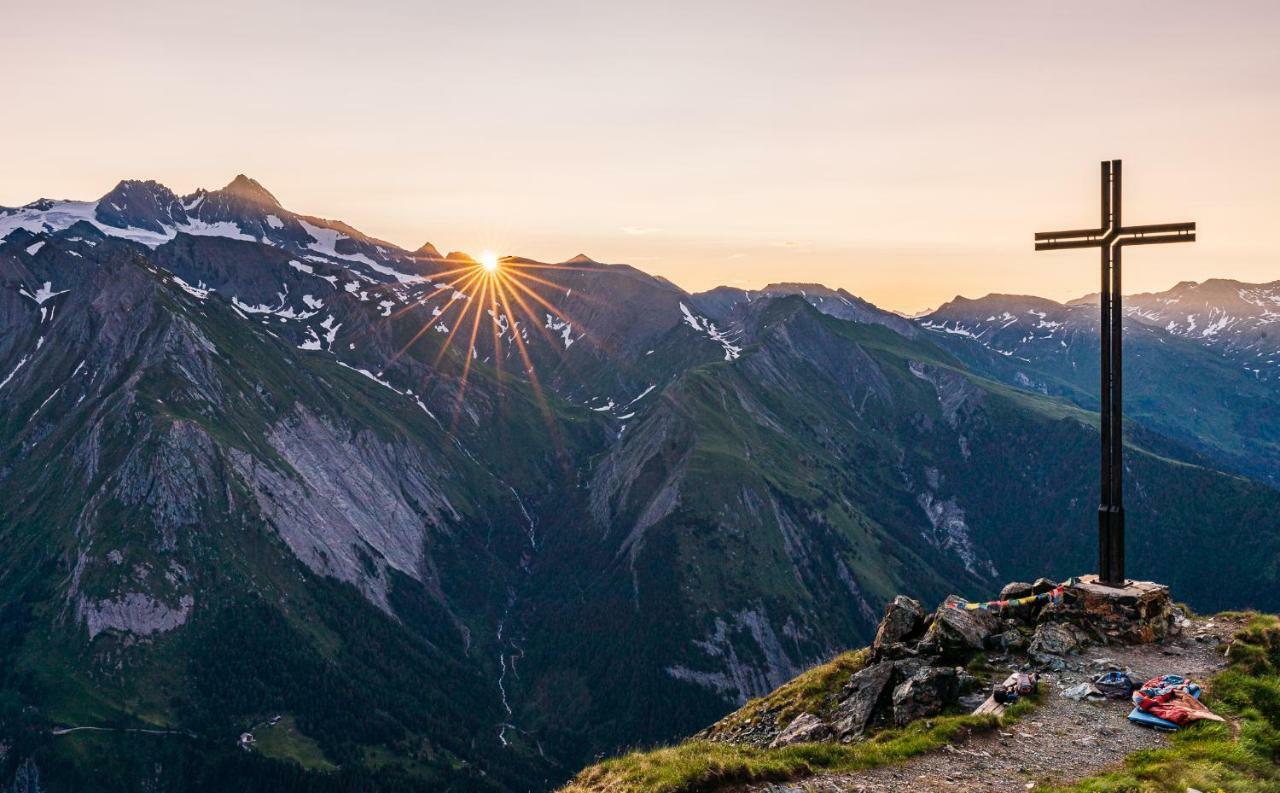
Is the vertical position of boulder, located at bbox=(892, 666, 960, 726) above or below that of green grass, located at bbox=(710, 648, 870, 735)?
above

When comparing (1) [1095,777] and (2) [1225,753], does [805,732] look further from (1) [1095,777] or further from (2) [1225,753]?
(2) [1225,753]

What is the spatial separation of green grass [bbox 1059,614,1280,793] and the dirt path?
2.78ft

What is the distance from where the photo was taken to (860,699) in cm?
3075

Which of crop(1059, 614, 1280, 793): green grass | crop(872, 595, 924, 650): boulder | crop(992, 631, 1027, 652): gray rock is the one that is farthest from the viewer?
crop(872, 595, 924, 650): boulder

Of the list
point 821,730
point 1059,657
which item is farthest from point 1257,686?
point 821,730

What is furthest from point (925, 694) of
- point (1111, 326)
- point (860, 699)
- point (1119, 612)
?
point (1111, 326)

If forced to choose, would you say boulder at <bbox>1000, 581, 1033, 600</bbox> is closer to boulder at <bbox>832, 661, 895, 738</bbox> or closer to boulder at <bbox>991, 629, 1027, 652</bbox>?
boulder at <bbox>991, 629, 1027, 652</bbox>

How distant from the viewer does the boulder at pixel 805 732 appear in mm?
29531

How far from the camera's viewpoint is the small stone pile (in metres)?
29.4

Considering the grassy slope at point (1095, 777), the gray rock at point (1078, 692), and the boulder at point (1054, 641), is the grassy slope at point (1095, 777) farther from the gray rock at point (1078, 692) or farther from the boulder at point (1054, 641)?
the boulder at point (1054, 641)

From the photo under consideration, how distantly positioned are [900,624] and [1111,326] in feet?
60.8

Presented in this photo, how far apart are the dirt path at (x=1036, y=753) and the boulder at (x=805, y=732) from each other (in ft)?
16.9

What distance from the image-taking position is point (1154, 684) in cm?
2886

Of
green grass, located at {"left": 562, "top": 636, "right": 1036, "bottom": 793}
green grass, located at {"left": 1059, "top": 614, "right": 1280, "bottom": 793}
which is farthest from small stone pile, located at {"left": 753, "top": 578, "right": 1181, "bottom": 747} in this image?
green grass, located at {"left": 1059, "top": 614, "right": 1280, "bottom": 793}
